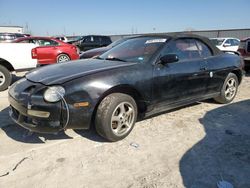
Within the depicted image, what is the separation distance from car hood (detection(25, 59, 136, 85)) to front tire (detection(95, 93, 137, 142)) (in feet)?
1.54

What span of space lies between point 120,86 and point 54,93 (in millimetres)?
920

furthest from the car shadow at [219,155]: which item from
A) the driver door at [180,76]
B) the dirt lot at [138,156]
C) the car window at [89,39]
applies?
the car window at [89,39]

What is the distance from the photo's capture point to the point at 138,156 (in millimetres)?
3502

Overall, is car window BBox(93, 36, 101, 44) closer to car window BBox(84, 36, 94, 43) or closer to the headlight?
car window BBox(84, 36, 94, 43)

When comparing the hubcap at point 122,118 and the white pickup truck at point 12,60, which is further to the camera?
the white pickup truck at point 12,60

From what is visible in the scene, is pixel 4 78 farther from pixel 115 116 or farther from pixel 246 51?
pixel 246 51

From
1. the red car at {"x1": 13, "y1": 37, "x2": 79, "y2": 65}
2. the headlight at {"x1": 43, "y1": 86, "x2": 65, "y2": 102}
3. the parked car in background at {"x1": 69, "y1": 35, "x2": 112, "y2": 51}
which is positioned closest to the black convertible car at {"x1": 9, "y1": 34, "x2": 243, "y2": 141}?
the headlight at {"x1": 43, "y1": 86, "x2": 65, "y2": 102}

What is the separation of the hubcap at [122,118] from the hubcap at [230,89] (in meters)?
2.83

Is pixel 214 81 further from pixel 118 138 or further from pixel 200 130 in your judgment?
pixel 118 138

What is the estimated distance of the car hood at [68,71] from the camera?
3.61 metres

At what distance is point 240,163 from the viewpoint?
3.32 m

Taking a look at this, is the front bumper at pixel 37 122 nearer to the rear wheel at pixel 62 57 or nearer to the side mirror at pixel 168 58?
the side mirror at pixel 168 58

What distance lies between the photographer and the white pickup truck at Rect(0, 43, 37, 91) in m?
7.41

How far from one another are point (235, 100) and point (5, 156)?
5042 millimetres
